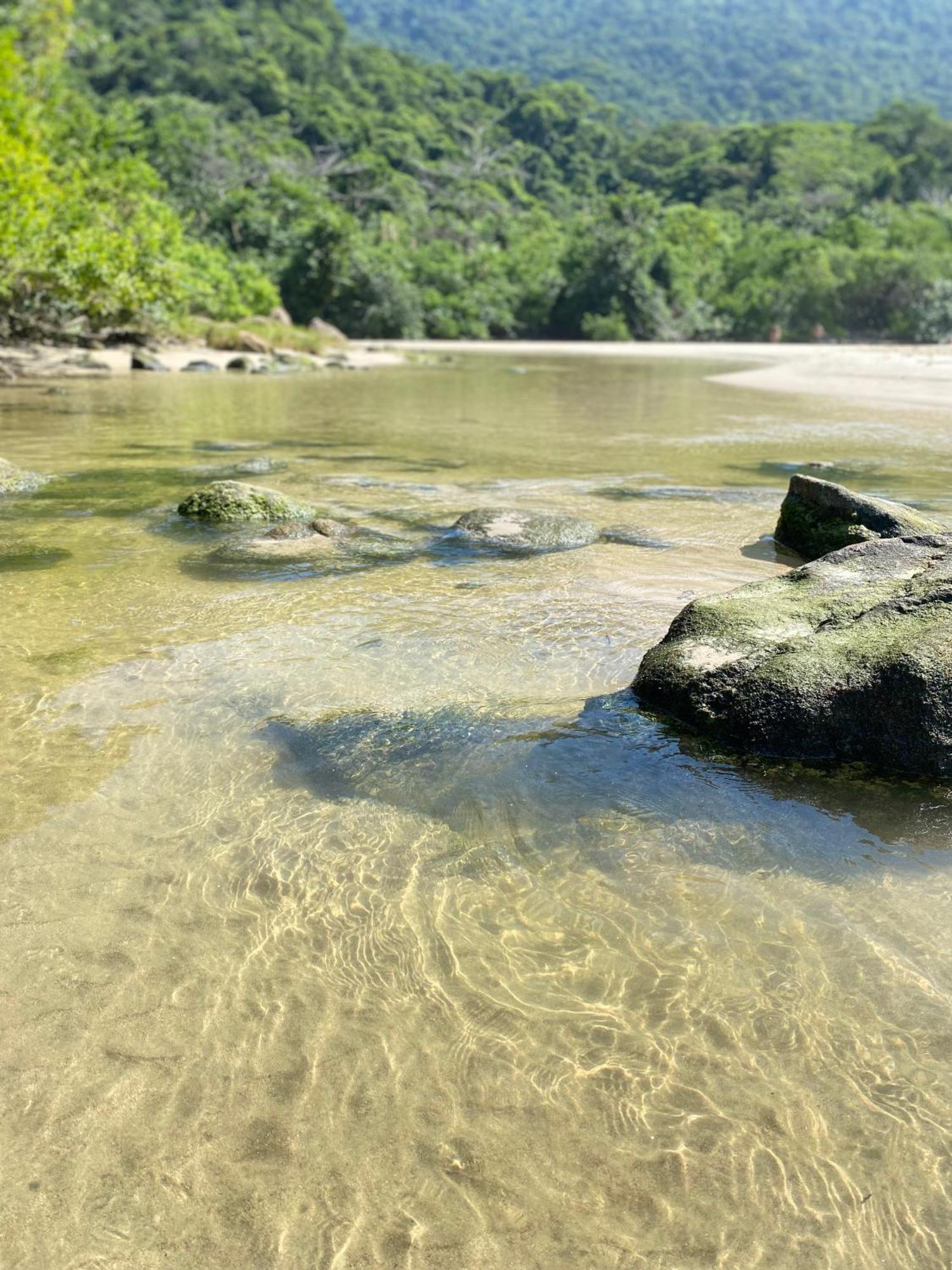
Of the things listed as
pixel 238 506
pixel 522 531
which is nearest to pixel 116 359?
pixel 238 506

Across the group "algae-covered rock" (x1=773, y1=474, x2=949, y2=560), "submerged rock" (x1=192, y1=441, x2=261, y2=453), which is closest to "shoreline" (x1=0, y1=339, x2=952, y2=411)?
"submerged rock" (x1=192, y1=441, x2=261, y2=453)

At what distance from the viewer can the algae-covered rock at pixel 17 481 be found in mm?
9609

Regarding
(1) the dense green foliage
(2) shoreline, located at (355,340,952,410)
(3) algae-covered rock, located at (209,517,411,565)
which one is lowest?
(3) algae-covered rock, located at (209,517,411,565)

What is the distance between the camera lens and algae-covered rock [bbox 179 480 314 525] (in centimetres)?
807

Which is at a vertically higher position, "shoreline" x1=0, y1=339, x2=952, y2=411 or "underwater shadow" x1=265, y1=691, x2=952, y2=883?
"shoreline" x1=0, y1=339, x2=952, y2=411

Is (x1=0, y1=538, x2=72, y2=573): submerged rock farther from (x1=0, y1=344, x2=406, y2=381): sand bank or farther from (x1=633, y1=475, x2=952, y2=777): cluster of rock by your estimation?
(x1=0, y1=344, x2=406, y2=381): sand bank

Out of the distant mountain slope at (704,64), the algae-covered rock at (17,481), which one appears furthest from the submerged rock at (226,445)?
the distant mountain slope at (704,64)

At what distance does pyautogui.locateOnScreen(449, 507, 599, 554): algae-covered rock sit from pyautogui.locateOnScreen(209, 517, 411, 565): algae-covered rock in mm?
600

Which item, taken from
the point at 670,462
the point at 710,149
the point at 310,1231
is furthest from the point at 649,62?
the point at 310,1231

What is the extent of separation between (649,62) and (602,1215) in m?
214

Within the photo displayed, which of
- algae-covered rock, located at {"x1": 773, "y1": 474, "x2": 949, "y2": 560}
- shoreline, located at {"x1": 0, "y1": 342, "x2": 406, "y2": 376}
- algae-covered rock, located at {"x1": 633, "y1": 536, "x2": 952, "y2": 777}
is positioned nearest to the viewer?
algae-covered rock, located at {"x1": 633, "y1": 536, "x2": 952, "y2": 777}

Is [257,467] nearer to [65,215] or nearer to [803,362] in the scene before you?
[65,215]

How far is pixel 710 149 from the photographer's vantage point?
9588cm

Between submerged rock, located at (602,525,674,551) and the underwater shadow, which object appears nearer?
the underwater shadow
